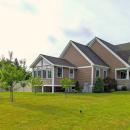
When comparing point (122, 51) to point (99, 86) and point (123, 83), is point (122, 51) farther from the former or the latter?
point (99, 86)

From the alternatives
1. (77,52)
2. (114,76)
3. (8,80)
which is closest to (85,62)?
(77,52)

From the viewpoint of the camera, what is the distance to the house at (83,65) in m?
38.4

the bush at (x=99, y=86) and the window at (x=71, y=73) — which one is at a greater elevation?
the window at (x=71, y=73)

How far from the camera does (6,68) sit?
864 inches

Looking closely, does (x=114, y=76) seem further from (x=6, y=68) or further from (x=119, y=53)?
(x=6, y=68)

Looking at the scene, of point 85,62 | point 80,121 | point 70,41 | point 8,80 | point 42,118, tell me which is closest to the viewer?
point 80,121

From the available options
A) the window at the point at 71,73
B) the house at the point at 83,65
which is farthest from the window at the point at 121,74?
the window at the point at 71,73

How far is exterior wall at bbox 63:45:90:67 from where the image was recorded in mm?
39906

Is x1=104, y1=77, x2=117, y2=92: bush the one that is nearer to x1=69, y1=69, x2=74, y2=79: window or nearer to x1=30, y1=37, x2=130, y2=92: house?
x1=30, y1=37, x2=130, y2=92: house

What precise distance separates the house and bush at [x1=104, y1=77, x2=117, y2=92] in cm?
94

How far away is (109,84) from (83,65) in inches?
193

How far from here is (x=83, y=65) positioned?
39938 mm

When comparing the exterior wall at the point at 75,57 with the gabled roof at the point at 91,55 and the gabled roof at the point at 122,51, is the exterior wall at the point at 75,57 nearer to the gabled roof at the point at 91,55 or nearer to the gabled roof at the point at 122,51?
the gabled roof at the point at 91,55

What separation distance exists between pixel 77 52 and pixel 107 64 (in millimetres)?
5317
